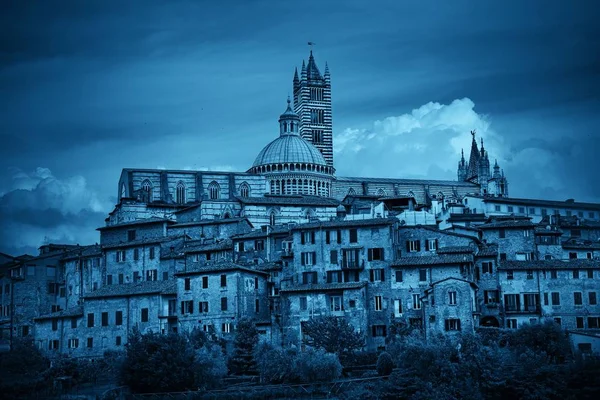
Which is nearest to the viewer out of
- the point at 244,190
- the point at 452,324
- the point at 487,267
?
the point at 452,324

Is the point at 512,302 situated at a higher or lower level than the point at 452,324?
higher

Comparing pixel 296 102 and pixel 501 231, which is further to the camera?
pixel 296 102

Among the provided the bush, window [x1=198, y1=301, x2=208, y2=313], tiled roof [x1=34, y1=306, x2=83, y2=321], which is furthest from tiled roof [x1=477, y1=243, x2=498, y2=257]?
tiled roof [x1=34, y1=306, x2=83, y2=321]

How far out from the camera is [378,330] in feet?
213

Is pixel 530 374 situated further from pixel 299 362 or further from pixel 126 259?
pixel 126 259

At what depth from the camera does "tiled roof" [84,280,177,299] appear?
69.6 m

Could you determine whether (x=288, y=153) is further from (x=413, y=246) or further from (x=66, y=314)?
(x=66, y=314)

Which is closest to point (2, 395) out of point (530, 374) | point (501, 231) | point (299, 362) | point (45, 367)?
point (45, 367)

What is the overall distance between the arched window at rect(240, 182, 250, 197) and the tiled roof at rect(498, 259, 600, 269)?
42.0 metres

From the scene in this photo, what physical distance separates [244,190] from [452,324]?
47.0 m

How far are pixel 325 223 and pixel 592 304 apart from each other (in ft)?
60.5

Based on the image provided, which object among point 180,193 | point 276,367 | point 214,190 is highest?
point 214,190

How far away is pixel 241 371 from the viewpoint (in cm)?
6147

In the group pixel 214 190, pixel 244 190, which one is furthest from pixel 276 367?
pixel 244 190
